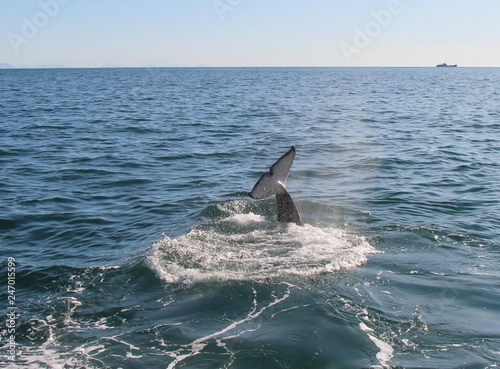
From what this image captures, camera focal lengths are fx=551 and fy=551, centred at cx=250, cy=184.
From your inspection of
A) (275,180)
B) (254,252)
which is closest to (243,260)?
(254,252)

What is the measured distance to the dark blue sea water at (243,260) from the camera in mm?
7574

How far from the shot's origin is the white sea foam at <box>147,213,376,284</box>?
9.86 m

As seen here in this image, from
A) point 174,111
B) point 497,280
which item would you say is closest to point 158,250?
point 497,280

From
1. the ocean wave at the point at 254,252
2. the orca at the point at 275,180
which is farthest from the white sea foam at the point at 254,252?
the orca at the point at 275,180

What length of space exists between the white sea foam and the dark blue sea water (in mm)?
46

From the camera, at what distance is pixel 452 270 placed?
403 inches

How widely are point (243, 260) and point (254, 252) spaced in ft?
1.56

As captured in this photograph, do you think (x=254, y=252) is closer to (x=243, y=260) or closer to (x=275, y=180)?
(x=243, y=260)

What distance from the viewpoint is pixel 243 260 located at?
34.0 ft

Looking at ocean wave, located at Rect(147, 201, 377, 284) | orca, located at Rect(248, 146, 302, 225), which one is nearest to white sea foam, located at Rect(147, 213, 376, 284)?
ocean wave, located at Rect(147, 201, 377, 284)

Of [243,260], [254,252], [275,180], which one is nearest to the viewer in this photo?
[243,260]

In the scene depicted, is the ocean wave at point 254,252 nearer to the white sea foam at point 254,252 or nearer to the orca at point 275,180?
the white sea foam at point 254,252

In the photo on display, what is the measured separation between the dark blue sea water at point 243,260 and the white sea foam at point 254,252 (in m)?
0.05

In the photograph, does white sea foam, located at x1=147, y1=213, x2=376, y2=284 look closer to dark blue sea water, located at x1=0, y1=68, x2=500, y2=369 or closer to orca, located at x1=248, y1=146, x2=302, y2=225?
dark blue sea water, located at x1=0, y1=68, x2=500, y2=369
